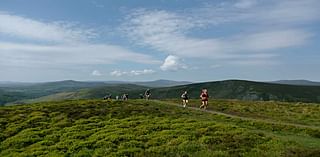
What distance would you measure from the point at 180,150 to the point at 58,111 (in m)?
27.6

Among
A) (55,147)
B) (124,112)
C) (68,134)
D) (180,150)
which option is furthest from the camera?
(124,112)

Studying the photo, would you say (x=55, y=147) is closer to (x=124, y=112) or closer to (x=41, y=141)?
(x=41, y=141)

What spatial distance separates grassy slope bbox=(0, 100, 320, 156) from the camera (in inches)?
1025

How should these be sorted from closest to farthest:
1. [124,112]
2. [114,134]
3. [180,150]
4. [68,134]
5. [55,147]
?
[180,150] → [55,147] → [114,134] → [68,134] → [124,112]

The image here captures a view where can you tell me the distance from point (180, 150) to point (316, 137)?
40.4ft

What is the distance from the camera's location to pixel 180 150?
85.7 feet

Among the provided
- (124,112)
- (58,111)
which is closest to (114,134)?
(124,112)

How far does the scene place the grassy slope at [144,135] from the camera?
85.4 ft

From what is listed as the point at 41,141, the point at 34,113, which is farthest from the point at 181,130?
the point at 34,113

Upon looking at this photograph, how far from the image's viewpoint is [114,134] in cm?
3256

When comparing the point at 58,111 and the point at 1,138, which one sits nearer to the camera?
the point at 1,138

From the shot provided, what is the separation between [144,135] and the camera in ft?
104

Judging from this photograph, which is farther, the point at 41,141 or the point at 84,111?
the point at 84,111

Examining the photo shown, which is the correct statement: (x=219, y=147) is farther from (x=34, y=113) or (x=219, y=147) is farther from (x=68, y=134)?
(x=34, y=113)
